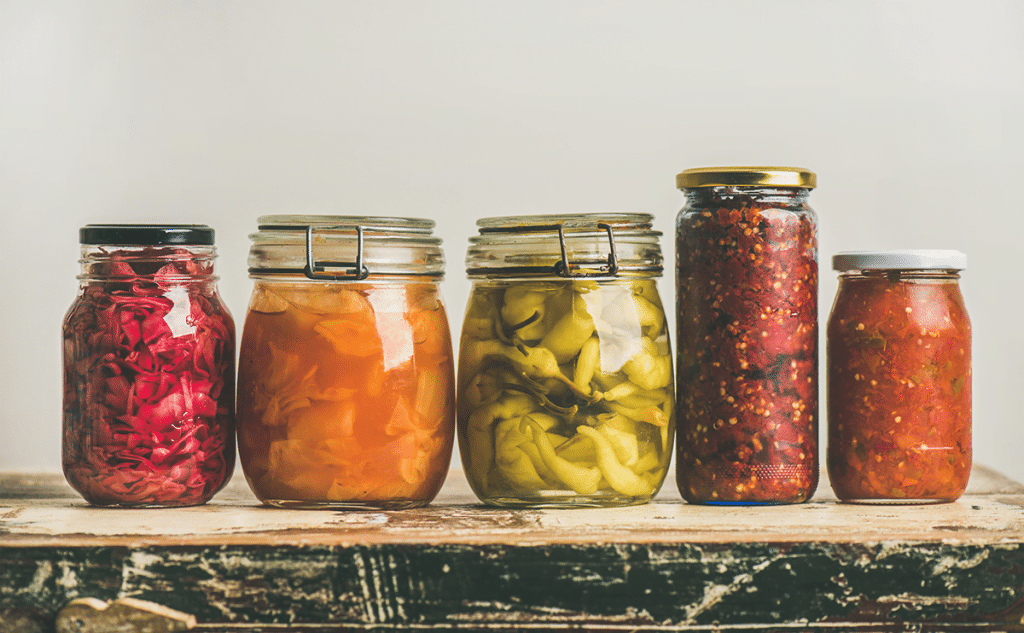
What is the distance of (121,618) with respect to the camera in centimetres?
76

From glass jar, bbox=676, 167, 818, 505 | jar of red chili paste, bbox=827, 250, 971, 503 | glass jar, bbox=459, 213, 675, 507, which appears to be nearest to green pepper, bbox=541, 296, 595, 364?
glass jar, bbox=459, 213, 675, 507

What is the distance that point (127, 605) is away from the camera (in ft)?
2.48

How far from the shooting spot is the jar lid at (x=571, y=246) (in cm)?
90

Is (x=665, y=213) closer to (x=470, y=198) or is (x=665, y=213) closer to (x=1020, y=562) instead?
(x=470, y=198)

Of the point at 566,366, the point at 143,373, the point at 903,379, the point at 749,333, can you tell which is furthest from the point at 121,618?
the point at 903,379

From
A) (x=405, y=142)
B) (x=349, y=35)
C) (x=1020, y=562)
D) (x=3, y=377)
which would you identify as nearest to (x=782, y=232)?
(x=1020, y=562)

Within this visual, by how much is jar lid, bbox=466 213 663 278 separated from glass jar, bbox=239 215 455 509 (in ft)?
0.23

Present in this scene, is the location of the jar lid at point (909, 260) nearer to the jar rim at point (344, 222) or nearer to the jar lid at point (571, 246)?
the jar lid at point (571, 246)

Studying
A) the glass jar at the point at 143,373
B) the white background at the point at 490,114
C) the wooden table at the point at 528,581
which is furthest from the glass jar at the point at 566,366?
the white background at the point at 490,114

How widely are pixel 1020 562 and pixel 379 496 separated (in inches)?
22.7

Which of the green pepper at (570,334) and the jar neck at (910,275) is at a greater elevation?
the jar neck at (910,275)

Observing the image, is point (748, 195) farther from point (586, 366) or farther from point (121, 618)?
point (121, 618)

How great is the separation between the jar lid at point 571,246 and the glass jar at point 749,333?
50 mm

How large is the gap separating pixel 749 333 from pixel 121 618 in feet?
2.05
